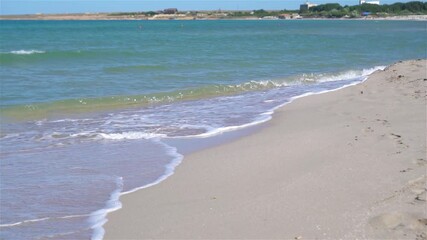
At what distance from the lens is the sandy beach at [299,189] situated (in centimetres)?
496

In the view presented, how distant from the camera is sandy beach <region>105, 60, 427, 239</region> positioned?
4.96 meters

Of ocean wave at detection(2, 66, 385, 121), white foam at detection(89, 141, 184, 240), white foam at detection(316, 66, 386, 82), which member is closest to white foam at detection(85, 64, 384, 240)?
white foam at detection(89, 141, 184, 240)

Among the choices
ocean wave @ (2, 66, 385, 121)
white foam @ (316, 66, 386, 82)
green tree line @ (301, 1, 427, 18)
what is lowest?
green tree line @ (301, 1, 427, 18)

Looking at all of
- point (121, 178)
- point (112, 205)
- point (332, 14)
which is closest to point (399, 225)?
point (112, 205)

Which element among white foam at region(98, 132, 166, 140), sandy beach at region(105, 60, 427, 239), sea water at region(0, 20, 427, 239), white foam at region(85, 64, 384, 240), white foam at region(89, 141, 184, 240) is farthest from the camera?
white foam at region(98, 132, 166, 140)

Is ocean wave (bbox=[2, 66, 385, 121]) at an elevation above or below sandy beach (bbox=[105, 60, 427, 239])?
below

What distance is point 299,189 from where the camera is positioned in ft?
19.9

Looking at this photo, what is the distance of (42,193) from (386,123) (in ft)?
17.5

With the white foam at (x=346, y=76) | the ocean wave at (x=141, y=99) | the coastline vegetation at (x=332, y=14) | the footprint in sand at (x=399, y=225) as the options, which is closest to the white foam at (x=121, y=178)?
the footprint in sand at (x=399, y=225)

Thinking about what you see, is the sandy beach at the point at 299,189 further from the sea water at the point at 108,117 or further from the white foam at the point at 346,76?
the white foam at the point at 346,76

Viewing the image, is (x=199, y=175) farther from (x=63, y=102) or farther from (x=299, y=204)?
(x=63, y=102)

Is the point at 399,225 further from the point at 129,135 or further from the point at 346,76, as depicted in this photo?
the point at 346,76

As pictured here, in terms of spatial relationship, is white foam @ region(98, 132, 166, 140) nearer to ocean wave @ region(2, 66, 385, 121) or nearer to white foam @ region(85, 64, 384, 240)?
white foam @ region(85, 64, 384, 240)

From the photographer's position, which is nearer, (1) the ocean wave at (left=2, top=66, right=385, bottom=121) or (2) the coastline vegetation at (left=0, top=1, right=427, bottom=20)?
(1) the ocean wave at (left=2, top=66, right=385, bottom=121)
